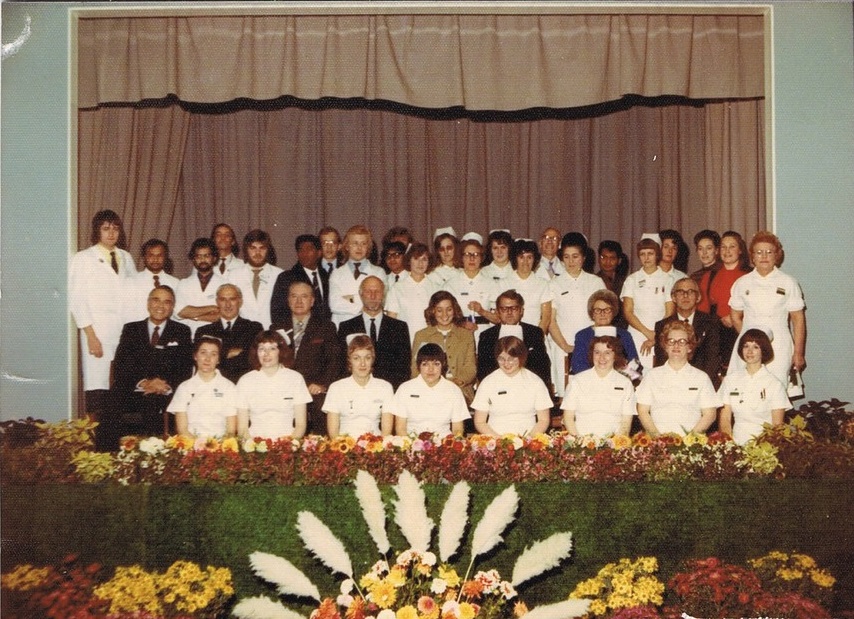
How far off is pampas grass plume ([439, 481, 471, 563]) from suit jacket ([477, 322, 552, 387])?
2800 millimetres

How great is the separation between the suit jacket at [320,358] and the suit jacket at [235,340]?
34cm

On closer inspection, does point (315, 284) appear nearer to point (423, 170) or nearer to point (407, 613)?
point (423, 170)

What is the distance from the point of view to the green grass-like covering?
17.5 feet

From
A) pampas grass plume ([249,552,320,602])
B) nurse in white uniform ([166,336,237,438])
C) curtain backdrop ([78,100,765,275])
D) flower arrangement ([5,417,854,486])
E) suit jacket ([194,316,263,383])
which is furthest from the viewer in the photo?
curtain backdrop ([78,100,765,275])

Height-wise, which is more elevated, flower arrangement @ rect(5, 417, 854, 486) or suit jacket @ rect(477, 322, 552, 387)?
suit jacket @ rect(477, 322, 552, 387)

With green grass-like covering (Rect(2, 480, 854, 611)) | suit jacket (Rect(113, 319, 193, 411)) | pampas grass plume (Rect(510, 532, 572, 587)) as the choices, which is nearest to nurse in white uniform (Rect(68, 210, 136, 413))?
suit jacket (Rect(113, 319, 193, 411))

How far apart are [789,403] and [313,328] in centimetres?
323

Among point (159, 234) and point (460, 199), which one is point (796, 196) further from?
point (159, 234)

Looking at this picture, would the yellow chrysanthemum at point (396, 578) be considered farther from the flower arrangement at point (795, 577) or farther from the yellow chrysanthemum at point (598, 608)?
the flower arrangement at point (795, 577)

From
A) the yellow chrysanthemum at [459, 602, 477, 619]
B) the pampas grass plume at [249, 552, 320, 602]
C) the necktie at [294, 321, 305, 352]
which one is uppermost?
the necktie at [294, 321, 305, 352]

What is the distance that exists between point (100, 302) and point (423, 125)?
301 cm

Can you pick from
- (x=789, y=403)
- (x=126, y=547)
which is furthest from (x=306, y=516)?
(x=789, y=403)

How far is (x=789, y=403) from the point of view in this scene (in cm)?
637

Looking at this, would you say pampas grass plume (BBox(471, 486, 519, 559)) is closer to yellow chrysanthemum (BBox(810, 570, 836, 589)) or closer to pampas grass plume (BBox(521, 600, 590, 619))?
pampas grass plume (BBox(521, 600, 590, 619))
